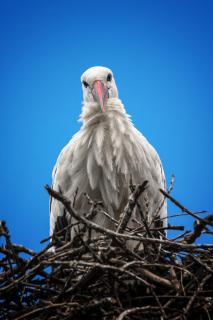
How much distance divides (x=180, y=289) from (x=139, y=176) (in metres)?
0.99

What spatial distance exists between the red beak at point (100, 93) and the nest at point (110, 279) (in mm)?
1172

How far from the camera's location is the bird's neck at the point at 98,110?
2719mm

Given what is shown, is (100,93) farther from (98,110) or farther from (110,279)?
(110,279)

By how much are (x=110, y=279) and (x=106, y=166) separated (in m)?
1.00

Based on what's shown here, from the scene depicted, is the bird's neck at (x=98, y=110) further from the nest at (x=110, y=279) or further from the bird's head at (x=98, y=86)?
the nest at (x=110, y=279)

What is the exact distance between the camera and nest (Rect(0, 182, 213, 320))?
1524mm

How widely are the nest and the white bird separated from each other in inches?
A: 28.2

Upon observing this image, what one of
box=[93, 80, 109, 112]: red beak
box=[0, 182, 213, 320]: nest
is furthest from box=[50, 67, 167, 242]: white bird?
box=[0, 182, 213, 320]: nest

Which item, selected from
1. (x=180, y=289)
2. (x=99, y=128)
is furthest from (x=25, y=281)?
(x=99, y=128)

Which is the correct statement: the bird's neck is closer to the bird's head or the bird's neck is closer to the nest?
the bird's head

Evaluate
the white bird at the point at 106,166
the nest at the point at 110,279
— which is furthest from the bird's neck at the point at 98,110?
the nest at the point at 110,279

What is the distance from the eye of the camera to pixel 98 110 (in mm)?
2742

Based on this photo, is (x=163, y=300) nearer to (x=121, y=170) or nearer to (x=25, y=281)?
(x=25, y=281)

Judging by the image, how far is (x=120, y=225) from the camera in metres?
1.60
